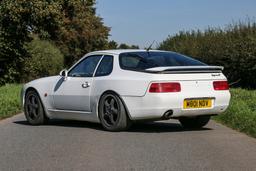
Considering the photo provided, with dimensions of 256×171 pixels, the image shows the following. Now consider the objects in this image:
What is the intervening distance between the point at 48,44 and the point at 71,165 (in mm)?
36767

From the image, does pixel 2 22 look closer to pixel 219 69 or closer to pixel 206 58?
pixel 206 58

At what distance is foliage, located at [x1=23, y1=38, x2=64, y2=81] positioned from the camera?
1299 inches

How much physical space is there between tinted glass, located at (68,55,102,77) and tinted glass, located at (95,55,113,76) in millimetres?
164

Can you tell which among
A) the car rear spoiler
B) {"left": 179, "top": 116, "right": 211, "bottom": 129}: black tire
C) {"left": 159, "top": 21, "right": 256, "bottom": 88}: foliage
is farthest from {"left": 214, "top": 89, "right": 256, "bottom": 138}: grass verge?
{"left": 159, "top": 21, "right": 256, "bottom": 88}: foliage

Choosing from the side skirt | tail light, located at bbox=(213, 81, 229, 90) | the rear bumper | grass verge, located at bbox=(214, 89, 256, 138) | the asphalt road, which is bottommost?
the asphalt road

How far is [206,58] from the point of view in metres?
27.2

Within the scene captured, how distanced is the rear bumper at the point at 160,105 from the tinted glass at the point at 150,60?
0.60m

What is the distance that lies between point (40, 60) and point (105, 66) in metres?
27.8

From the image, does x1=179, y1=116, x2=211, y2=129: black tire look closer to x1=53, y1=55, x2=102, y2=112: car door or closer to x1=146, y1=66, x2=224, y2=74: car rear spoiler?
x1=146, y1=66, x2=224, y2=74: car rear spoiler

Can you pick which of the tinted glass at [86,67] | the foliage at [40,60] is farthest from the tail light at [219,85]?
the foliage at [40,60]

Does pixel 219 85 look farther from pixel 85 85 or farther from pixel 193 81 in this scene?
pixel 85 85

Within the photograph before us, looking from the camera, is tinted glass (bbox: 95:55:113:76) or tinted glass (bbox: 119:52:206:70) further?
tinted glass (bbox: 95:55:113:76)

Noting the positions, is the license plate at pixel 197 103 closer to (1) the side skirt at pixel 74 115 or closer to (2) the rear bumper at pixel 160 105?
(2) the rear bumper at pixel 160 105

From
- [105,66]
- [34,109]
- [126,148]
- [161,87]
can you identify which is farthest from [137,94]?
[34,109]
